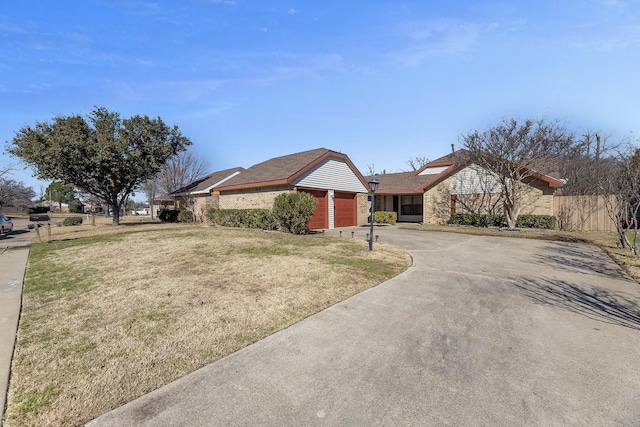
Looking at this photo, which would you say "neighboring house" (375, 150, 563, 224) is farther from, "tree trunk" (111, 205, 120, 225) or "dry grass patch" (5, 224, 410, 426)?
"tree trunk" (111, 205, 120, 225)

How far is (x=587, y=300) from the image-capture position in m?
5.07

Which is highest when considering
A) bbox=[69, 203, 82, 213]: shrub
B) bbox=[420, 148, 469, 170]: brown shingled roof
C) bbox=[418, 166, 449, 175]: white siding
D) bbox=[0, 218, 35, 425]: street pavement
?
bbox=[420, 148, 469, 170]: brown shingled roof

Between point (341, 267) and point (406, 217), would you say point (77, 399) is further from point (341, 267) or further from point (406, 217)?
point (406, 217)

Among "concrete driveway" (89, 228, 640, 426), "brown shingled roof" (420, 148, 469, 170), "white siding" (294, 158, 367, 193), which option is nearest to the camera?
"concrete driveway" (89, 228, 640, 426)

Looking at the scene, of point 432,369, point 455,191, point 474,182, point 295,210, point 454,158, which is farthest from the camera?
point 454,158

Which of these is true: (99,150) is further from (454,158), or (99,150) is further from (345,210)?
(454,158)

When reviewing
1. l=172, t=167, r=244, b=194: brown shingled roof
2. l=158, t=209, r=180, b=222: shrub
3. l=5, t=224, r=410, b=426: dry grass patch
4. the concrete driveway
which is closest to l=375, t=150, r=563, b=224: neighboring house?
l=172, t=167, r=244, b=194: brown shingled roof

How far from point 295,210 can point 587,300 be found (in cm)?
1026

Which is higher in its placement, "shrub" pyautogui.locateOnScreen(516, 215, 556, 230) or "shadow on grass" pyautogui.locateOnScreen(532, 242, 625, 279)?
"shrub" pyautogui.locateOnScreen(516, 215, 556, 230)

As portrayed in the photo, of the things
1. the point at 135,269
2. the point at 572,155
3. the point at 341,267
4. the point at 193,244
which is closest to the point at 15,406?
the point at 135,269

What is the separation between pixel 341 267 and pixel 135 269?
5.06 metres

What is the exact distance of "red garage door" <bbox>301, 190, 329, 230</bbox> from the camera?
1742 centimetres

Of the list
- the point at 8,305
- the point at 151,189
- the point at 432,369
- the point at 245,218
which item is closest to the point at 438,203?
the point at 245,218

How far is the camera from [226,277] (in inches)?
248
